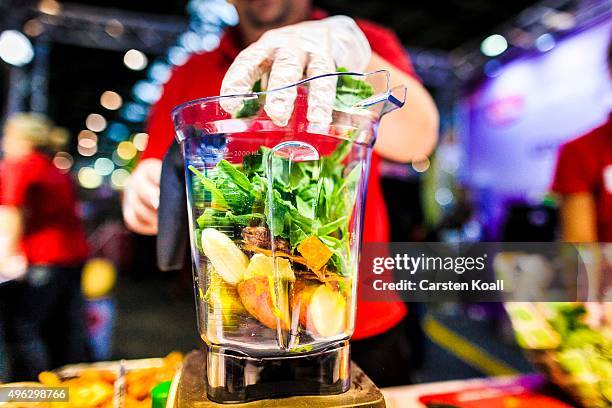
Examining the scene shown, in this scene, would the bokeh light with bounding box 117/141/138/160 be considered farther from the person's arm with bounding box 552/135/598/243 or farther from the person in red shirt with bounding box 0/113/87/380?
the person's arm with bounding box 552/135/598/243

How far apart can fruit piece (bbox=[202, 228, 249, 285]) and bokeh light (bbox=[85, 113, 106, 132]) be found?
1234 mm

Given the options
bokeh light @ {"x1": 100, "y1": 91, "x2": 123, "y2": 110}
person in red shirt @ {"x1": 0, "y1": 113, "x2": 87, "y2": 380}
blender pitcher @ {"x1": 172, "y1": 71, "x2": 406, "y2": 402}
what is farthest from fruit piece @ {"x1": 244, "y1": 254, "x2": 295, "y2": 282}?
bokeh light @ {"x1": 100, "y1": 91, "x2": 123, "y2": 110}

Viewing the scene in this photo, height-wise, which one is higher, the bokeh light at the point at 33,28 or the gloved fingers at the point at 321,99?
the bokeh light at the point at 33,28

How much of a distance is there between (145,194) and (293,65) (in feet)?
1.31

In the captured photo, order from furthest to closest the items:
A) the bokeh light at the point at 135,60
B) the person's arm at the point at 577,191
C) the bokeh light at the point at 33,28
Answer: the bokeh light at the point at 135,60 → the bokeh light at the point at 33,28 → the person's arm at the point at 577,191

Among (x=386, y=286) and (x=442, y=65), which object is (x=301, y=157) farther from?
(x=442, y=65)

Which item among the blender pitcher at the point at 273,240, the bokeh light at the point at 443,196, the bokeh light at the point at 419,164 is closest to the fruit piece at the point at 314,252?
the blender pitcher at the point at 273,240

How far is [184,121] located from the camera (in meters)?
0.64

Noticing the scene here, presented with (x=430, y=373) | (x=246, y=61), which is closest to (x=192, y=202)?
(x=246, y=61)

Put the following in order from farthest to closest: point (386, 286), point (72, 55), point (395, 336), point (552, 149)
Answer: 1. point (552, 149)
2. point (72, 55)
3. point (395, 336)
4. point (386, 286)

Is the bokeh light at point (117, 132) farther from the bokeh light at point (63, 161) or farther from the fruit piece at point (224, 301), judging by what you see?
the fruit piece at point (224, 301)

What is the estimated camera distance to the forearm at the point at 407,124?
96 cm

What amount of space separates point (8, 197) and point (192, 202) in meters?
0.75

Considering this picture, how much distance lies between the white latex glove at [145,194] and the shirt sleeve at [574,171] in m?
1.08
